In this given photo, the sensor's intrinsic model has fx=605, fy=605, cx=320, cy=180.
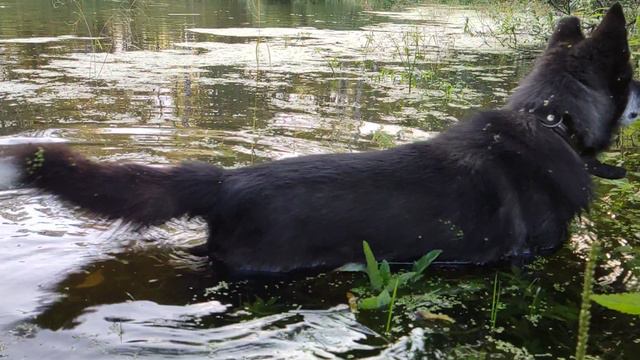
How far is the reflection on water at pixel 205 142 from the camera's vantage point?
2.47 metres

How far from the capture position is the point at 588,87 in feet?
A: 12.1

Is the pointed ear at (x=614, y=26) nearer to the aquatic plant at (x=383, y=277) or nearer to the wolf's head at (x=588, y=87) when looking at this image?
the wolf's head at (x=588, y=87)

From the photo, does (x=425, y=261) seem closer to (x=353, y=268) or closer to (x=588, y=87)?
(x=353, y=268)

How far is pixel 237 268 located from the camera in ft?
10.0

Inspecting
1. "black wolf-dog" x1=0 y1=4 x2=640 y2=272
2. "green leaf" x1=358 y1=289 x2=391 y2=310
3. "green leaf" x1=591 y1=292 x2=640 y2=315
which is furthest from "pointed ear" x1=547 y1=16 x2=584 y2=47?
"green leaf" x1=591 y1=292 x2=640 y2=315

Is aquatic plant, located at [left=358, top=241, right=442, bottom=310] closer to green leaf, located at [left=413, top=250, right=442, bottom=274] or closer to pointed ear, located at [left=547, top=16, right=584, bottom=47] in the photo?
green leaf, located at [left=413, top=250, right=442, bottom=274]

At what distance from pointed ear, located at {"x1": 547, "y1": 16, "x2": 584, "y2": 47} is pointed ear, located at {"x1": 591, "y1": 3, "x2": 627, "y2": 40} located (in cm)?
23

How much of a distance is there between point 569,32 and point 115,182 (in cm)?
305

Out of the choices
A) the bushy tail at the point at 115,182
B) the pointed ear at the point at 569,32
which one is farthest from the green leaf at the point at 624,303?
the pointed ear at the point at 569,32

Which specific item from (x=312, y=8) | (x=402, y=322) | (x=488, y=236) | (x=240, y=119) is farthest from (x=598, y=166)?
(x=312, y=8)

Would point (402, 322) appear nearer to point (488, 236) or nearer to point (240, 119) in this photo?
point (488, 236)

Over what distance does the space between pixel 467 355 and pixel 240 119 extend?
4.45m

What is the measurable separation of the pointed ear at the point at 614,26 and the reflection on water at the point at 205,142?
1393 mm

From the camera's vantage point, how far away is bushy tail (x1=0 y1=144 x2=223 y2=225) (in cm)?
267
